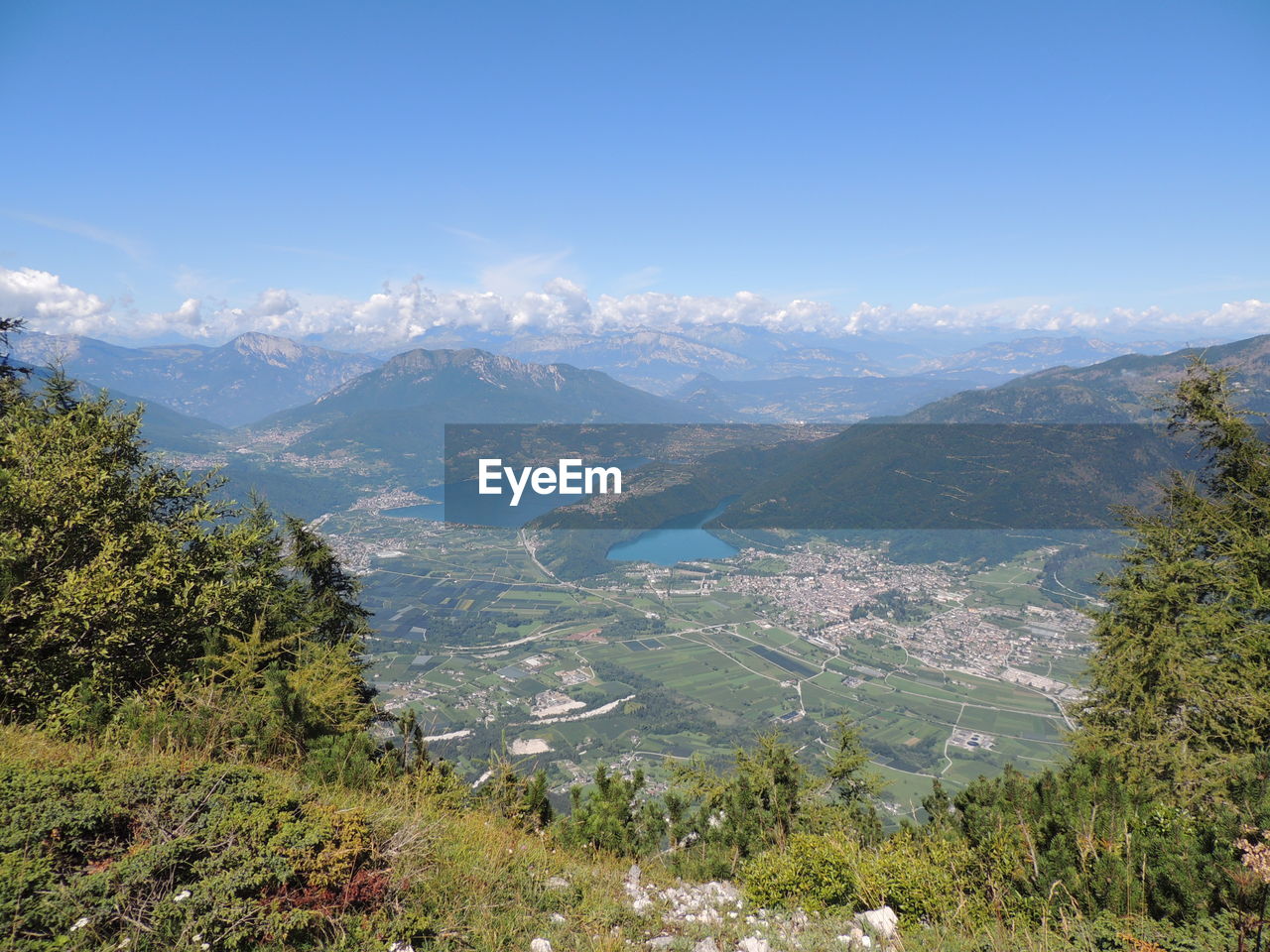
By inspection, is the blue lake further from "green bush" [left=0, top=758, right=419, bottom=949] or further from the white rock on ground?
"green bush" [left=0, top=758, right=419, bottom=949]

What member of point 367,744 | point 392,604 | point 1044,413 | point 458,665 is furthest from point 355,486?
point 1044,413

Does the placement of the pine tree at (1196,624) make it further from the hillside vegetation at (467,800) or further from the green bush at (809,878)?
the green bush at (809,878)

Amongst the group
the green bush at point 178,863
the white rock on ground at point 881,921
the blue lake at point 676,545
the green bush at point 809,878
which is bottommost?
the blue lake at point 676,545

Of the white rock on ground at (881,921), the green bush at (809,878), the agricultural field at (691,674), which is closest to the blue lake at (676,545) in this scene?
the agricultural field at (691,674)

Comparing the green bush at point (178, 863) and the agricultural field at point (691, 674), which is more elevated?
the green bush at point (178, 863)

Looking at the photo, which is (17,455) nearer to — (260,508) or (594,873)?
(260,508)

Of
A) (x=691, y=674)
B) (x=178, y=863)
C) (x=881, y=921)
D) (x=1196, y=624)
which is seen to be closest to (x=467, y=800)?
(x=178, y=863)
